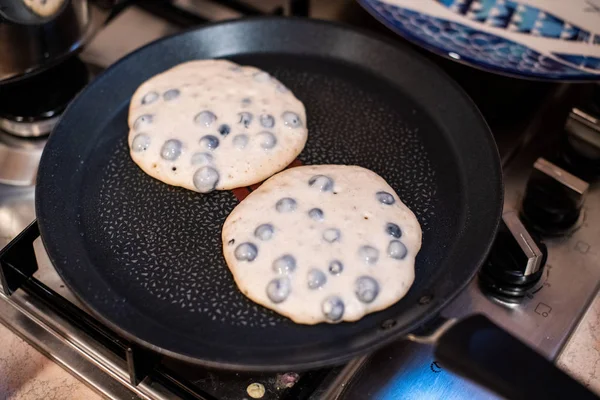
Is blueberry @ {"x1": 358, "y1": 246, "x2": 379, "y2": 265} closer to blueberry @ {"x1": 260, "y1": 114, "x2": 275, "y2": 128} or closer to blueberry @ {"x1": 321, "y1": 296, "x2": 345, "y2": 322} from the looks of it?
blueberry @ {"x1": 321, "y1": 296, "x2": 345, "y2": 322}

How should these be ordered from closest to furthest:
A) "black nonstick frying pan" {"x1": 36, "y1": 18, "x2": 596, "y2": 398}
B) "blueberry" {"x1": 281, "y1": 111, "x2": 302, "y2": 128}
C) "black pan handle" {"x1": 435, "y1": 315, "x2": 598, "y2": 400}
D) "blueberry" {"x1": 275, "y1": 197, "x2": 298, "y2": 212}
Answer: "black pan handle" {"x1": 435, "y1": 315, "x2": 598, "y2": 400} < "black nonstick frying pan" {"x1": 36, "y1": 18, "x2": 596, "y2": 398} < "blueberry" {"x1": 275, "y1": 197, "x2": 298, "y2": 212} < "blueberry" {"x1": 281, "y1": 111, "x2": 302, "y2": 128}

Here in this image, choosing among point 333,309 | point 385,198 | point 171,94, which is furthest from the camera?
point 171,94

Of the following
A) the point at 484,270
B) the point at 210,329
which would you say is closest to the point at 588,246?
the point at 484,270

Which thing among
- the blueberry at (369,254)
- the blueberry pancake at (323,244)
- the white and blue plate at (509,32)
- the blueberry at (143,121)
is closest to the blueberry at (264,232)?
the blueberry pancake at (323,244)

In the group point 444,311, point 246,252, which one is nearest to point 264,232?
point 246,252

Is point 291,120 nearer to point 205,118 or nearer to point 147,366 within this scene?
point 205,118

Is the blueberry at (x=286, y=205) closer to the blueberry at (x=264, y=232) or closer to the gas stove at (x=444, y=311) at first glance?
the blueberry at (x=264, y=232)

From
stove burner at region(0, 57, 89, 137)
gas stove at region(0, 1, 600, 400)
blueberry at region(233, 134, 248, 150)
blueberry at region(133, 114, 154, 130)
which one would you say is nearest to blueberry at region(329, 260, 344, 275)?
gas stove at region(0, 1, 600, 400)
